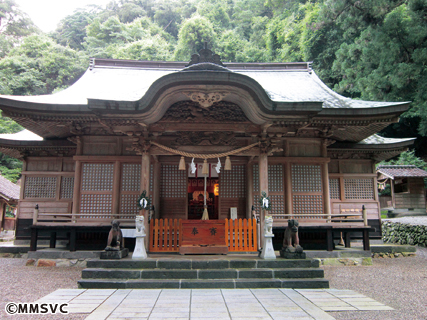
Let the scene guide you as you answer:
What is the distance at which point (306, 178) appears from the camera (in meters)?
9.41

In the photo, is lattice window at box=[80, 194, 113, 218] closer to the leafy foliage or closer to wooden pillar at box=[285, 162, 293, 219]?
wooden pillar at box=[285, 162, 293, 219]

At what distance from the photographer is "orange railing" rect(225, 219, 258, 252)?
281 inches

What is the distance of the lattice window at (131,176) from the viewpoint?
9.06 meters

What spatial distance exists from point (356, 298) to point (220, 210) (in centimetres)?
497

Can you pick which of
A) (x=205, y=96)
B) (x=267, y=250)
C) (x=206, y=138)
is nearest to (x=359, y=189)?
(x=267, y=250)

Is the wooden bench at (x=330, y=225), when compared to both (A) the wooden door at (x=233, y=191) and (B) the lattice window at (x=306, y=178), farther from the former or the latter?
(A) the wooden door at (x=233, y=191)

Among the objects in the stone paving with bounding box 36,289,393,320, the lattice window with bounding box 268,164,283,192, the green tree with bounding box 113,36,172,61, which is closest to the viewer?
the stone paving with bounding box 36,289,393,320

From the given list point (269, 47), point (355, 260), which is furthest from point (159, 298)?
point (269, 47)

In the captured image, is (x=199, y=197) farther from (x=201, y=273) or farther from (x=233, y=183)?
(x=201, y=273)

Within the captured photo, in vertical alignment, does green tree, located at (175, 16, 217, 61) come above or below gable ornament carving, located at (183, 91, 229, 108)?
above

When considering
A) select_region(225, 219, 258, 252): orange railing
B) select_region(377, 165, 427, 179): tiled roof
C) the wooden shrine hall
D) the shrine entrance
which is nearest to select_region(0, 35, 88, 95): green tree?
the wooden shrine hall

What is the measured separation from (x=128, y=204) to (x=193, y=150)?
2959 mm

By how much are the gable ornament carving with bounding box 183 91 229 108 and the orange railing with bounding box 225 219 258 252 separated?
2965 mm

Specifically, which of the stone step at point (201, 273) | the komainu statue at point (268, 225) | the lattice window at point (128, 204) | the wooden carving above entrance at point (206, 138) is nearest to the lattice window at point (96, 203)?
the lattice window at point (128, 204)
